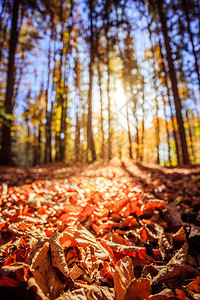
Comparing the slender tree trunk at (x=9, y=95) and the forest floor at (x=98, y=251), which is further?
the slender tree trunk at (x=9, y=95)

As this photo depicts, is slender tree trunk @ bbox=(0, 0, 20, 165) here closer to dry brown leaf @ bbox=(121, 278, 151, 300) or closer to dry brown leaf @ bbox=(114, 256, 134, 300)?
dry brown leaf @ bbox=(114, 256, 134, 300)

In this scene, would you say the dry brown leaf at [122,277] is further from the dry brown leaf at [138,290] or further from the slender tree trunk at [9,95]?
the slender tree trunk at [9,95]

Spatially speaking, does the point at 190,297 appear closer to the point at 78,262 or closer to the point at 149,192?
the point at 78,262

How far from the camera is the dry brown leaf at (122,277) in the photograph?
28.4 inches

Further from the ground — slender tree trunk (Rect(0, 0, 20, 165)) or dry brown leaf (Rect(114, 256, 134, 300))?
slender tree trunk (Rect(0, 0, 20, 165))

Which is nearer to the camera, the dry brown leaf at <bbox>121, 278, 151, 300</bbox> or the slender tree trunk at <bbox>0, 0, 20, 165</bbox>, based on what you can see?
the dry brown leaf at <bbox>121, 278, 151, 300</bbox>

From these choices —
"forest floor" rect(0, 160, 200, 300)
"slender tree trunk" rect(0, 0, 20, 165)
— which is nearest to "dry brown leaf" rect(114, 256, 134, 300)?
"forest floor" rect(0, 160, 200, 300)

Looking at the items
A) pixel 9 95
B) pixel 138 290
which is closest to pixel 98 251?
pixel 138 290

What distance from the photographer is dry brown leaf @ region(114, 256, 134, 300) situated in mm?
721

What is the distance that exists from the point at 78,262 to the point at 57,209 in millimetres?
818

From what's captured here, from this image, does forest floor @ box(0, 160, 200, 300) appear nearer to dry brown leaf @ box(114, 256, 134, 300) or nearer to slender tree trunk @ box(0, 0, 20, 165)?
dry brown leaf @ box(114, 256, 134, 300)

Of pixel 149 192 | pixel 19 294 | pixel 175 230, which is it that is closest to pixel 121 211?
pixel 175 230

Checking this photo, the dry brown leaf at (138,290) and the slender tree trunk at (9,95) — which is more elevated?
the slender tree trunk at (9,95)

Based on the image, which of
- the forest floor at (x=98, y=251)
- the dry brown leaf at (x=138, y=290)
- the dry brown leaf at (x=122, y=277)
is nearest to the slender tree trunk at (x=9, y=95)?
the forest floor at (x=98, y=251)
